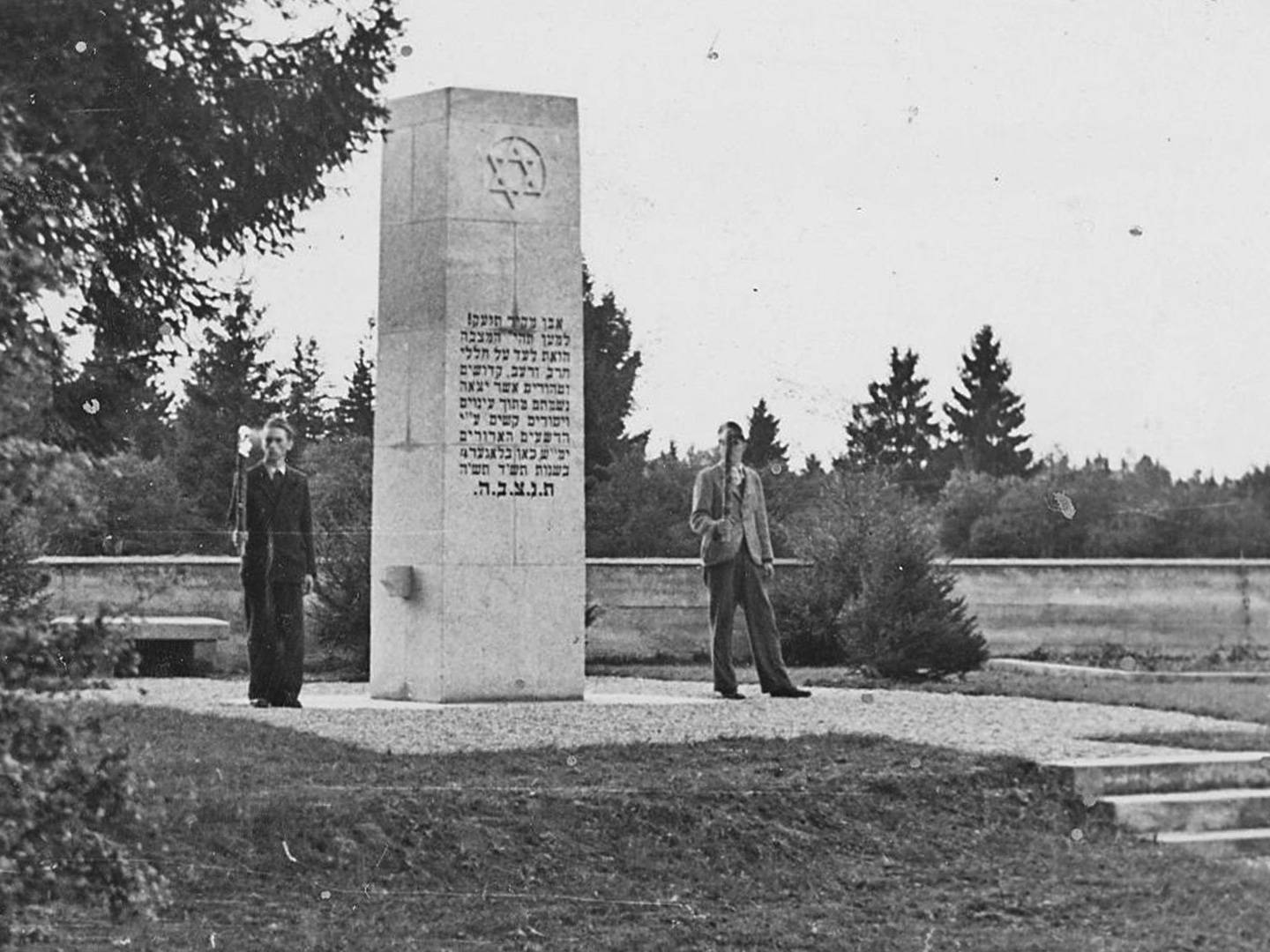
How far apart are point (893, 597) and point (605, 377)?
21704mm

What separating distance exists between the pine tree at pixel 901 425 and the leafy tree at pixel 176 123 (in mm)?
30710

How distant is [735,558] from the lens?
16.4m

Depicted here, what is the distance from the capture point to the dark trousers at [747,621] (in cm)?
1620

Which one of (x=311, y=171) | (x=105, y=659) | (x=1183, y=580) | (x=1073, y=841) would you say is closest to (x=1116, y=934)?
(x=1073, y=841)

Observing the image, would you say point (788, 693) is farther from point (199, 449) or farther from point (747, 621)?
point (199, 449)

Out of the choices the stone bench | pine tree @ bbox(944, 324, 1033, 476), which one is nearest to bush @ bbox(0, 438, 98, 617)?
the stone bench

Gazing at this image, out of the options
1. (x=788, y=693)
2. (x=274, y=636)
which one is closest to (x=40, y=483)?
(x=274, y=636)

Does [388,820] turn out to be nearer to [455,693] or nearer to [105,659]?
[105,659]

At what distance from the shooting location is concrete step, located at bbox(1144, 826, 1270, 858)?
10172mm

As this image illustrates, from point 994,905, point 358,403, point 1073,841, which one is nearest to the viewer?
point 994,905

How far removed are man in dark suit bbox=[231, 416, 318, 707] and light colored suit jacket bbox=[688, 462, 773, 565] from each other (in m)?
3.40

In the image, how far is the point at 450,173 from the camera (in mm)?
15781

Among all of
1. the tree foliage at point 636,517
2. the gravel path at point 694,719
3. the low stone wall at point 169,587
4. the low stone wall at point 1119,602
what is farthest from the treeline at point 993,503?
the gravel path at point 694,719

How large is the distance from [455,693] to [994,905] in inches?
297
